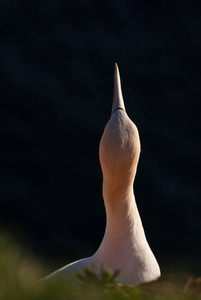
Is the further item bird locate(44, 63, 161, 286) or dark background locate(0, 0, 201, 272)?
dark background locate(0, 0, 201, 272)

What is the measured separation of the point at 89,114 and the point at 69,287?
859cm

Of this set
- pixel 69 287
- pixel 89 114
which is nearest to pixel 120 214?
pixel 69 287

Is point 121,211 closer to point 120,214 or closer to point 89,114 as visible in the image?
point 120,214

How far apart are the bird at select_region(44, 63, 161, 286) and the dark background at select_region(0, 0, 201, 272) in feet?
12.5

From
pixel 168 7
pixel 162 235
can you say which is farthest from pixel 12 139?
pixel 168 7

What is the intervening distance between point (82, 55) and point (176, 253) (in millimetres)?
3232

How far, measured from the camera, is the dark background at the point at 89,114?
33.3 feet

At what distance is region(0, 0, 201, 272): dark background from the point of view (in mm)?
10164

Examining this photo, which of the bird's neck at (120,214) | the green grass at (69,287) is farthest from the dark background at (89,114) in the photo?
the green grass at (69,287)

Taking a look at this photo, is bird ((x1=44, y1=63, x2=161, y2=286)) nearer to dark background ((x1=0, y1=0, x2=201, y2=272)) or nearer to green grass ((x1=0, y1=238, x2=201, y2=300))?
green grass ((x1=0, y1=238, x2=201, y2=300))

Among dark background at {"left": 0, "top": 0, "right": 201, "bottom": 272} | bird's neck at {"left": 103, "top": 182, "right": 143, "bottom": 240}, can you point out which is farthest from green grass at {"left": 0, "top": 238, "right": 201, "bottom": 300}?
dark background at {"left": 0, "top": 0, "right": 201, "bottom": 272}

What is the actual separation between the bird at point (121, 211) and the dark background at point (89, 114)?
381cm

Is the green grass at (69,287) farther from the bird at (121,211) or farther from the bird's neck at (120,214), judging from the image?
the bird's neck at (120,214)

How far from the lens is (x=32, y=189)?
34.2 feet
